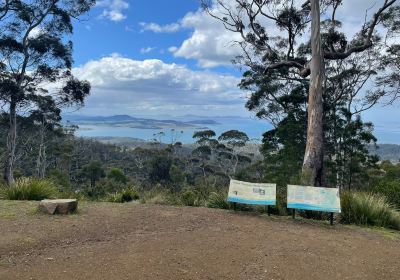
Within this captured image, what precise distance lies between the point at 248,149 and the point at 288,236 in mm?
31654

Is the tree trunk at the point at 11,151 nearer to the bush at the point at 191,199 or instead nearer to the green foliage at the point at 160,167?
the bush at the point at 191,199

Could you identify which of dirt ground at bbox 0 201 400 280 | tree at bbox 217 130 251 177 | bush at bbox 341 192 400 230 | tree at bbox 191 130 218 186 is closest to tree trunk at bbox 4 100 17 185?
dirt ground at bbox 0 201 400 280

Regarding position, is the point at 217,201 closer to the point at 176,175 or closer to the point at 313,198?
the point at 313,198

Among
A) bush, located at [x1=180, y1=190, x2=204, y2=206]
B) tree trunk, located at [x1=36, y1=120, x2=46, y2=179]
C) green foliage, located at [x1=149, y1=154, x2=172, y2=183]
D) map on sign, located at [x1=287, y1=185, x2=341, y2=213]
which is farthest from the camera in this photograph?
green foliage, located at [x1=149, y1=154, x2=172, y2=183]

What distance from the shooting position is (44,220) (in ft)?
25.2

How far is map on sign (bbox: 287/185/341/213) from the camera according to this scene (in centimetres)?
841

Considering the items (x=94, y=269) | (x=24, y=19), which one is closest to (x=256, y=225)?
(x=94, y=269)

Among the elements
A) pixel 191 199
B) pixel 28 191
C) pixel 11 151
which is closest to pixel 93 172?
pixel 11 151

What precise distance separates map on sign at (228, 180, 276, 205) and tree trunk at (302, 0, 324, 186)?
6.62 ft

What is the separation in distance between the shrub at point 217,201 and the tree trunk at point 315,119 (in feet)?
7.04

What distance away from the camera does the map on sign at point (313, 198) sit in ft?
27.6

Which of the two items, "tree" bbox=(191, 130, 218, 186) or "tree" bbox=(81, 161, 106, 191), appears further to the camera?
"tree" bbox=(81, 161, 106, 191)

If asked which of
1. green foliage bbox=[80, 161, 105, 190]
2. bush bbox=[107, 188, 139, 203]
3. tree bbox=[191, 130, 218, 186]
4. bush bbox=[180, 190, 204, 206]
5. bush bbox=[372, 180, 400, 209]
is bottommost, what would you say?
green foliage bbox=[80, 161, 105, 190]

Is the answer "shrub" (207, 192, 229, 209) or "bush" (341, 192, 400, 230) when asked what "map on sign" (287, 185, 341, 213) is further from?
"shrub" (207, 192, 229, 209)
